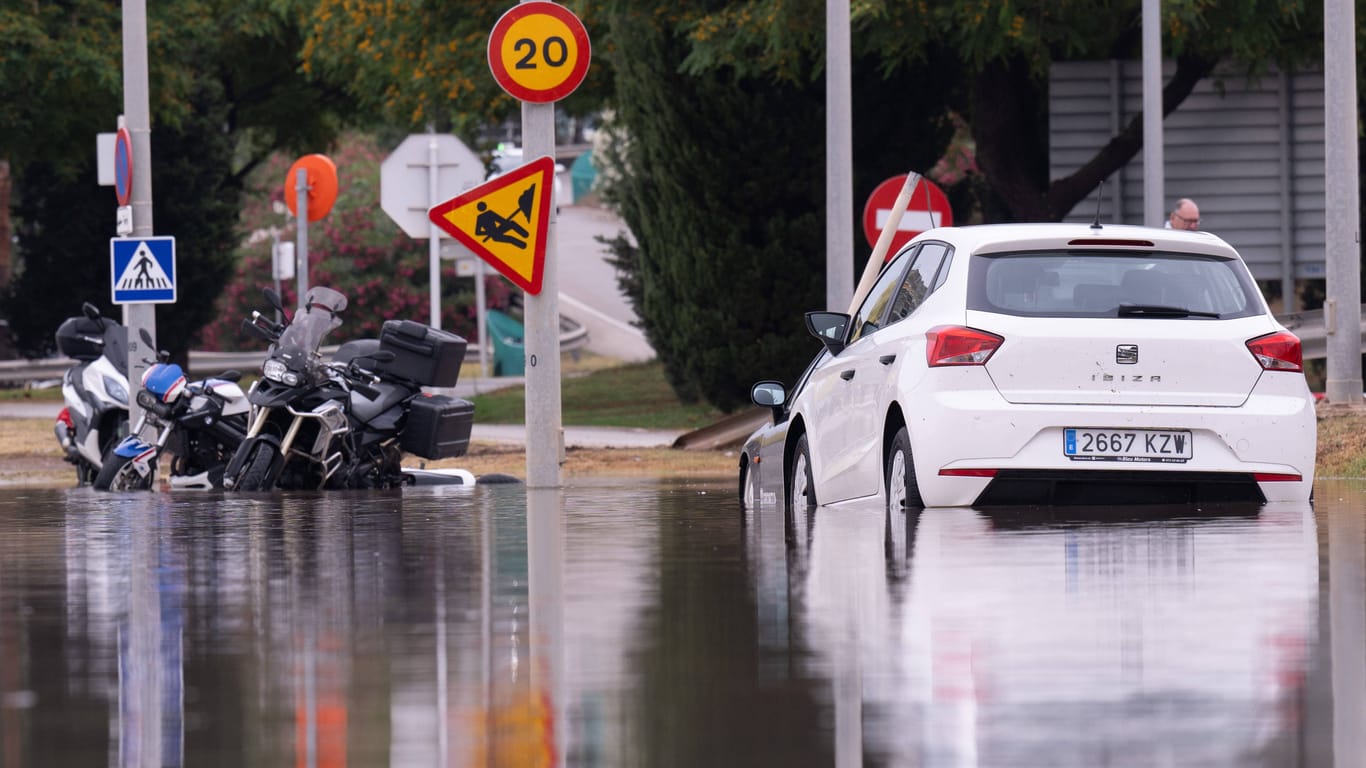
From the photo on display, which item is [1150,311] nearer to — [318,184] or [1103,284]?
[1103,284]

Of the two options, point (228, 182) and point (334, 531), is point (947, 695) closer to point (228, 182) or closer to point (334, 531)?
point (334, 531)

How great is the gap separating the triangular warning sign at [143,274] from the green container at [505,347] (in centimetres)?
2901

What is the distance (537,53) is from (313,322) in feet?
7.84

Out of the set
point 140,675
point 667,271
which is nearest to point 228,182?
point 667,271

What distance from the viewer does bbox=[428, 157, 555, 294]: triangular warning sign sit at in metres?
15.4

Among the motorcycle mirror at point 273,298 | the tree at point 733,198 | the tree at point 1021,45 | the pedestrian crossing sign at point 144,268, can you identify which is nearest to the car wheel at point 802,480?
the motorcycle mirror at point 273,298

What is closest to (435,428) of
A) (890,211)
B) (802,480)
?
(802,480)

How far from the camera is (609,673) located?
691cm

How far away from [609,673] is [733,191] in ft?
69.2

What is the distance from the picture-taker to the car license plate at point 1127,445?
11.1 metres

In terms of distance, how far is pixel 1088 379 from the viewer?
1110 cm

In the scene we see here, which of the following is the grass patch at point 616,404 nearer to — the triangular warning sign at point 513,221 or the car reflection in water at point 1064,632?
the triangular warning sign at point 513,221

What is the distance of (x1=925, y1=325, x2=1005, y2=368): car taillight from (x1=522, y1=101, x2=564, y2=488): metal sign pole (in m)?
4.77

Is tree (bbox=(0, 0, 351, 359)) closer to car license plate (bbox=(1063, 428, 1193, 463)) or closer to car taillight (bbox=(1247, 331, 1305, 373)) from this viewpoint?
car license plate (bbox=(1063, 428, 1193, 463))
